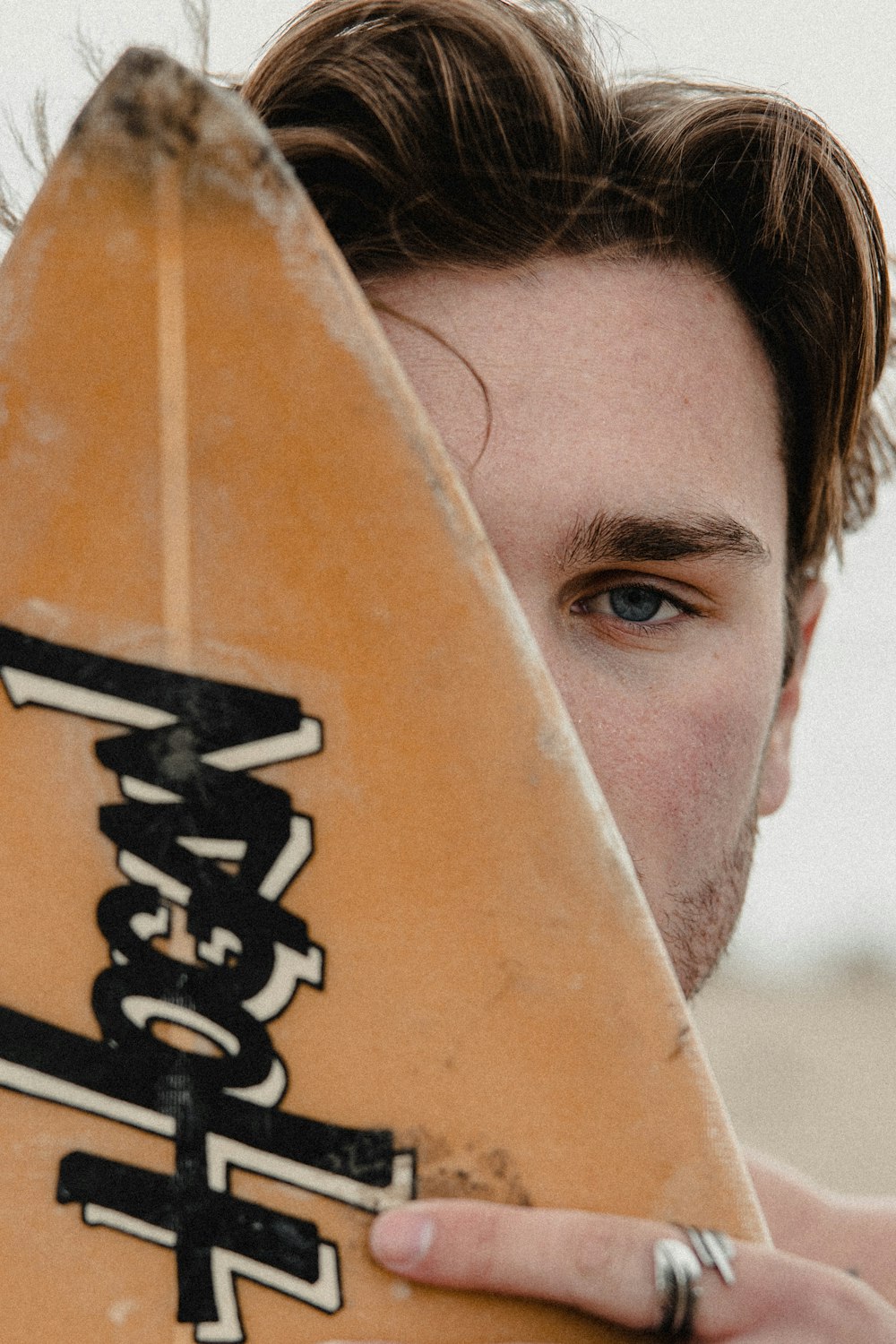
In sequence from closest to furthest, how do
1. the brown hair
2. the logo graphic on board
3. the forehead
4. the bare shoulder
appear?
the logo graphic on board
the forehead
the brown hair
the bare shoulder

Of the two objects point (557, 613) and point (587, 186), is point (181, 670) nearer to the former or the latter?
point (557, 613)

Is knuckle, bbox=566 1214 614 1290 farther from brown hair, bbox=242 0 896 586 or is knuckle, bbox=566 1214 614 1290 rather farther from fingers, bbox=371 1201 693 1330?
brown hair, bbox=242 0 896 586

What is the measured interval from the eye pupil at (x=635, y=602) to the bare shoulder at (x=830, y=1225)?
123 cm

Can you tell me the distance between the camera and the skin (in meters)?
1.55

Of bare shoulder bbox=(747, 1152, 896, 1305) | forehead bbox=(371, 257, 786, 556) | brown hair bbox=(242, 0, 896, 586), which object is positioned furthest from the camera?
bare shoulder bbox=(747, 1152, 896, 1305)

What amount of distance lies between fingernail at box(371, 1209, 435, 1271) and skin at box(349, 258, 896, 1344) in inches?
25.4

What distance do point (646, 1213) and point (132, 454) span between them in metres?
0.91

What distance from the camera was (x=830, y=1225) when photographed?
2293mm

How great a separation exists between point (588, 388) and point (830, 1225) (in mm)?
1624

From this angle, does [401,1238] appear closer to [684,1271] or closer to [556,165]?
[684,1271]

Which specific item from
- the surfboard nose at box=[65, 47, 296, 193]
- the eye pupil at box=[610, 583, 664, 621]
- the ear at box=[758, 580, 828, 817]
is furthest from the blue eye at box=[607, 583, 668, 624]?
the surfboard nose at box=[65, 47, 296, 193]

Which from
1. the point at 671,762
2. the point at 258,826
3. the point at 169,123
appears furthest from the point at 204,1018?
the point at 169,123

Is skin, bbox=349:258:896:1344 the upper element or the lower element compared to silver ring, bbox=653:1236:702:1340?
upper

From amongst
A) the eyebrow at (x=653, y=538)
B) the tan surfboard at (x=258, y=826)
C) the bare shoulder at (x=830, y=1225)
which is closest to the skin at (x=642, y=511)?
the eyebrow at (x=653, y=538)
